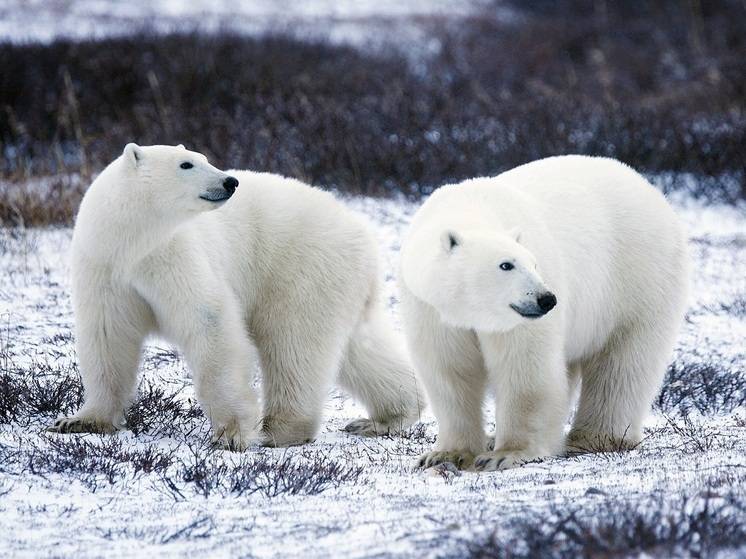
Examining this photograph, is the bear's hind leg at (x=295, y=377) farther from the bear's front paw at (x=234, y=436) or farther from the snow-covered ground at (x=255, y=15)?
the snow-covered ground at (x=255, y=15)

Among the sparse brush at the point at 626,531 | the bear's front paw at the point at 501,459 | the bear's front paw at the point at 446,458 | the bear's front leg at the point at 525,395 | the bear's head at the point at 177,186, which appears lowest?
the bear's front paw at the point at 446,458

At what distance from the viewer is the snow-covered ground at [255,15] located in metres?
16.7

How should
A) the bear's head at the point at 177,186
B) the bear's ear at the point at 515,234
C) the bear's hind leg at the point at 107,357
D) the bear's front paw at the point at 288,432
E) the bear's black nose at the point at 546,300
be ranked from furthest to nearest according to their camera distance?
the bear's front paw at the point at 288,432 → the bear's hind leg at the point at 107,357 → the bear's head at the point at 177,186 → the bear's ear at the point at 515,234 → the bear's black nose at the point at 546,300

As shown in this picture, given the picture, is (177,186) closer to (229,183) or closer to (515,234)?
(229,183)

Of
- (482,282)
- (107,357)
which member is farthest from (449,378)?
(107,357)

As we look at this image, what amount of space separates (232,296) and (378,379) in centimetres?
79

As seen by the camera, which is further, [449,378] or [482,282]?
→ [449,378]

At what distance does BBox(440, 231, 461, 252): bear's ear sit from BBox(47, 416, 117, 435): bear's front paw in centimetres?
150

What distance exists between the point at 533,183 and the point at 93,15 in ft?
52.8

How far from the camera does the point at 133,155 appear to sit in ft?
12.4

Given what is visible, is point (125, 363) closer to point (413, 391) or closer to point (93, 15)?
point (413, 391)

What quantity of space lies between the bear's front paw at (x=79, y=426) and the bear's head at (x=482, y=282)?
1.35 metres

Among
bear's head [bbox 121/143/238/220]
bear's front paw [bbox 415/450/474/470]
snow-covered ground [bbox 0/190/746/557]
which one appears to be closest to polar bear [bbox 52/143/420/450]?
bear's head [bbox 121/143/238/220]

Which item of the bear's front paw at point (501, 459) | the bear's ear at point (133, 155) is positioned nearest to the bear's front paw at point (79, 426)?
the bear's ear at point (133, 155)
